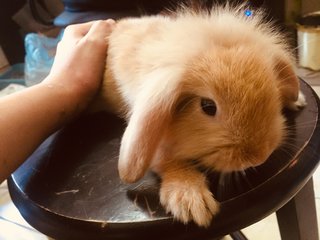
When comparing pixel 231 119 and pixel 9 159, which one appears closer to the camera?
pixel 231 119

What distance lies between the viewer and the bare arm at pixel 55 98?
2.07ft

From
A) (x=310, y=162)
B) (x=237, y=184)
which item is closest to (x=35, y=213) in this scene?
(x=237, y=184)

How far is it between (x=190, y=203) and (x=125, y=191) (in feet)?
0.39

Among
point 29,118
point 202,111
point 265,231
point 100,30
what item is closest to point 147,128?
point 202,111

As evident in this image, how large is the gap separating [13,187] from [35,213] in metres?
0.10

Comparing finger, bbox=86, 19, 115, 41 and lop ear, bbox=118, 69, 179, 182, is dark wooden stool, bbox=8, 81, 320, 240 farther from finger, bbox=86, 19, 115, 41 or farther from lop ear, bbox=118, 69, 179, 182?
finger, bbox=86, 19, 115, 41

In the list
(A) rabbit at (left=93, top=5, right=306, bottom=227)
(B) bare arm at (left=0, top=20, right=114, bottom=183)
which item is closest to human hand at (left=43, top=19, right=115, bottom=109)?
(B) bare arm at (left=0, top=20, right=114, bottom=183)

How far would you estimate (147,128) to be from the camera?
0.53m

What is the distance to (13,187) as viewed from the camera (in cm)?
66

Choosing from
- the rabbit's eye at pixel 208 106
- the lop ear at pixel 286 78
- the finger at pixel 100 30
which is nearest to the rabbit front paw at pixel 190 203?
the rabbit's eye at pixel 208 106

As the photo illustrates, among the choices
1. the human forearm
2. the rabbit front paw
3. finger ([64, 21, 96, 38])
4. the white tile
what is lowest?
the white tile

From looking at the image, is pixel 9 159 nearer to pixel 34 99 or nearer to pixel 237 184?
pixel 34 99

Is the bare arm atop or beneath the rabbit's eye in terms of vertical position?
beneath

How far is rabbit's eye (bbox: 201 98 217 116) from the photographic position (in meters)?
0.54
